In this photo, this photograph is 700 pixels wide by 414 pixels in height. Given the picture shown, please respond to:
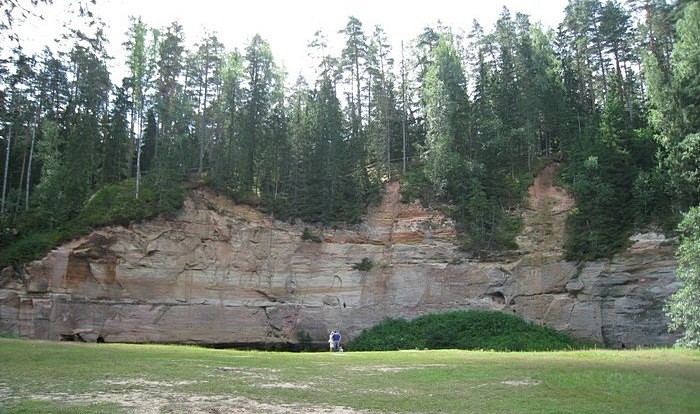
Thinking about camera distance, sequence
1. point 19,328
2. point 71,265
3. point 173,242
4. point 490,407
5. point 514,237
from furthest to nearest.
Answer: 1. point 514,237
2. point 173,242
3. point 71,265
4. point 19,328
5. point 490,407

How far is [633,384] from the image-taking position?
40.4 feet

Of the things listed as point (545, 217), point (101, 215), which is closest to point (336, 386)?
point (101, 215)

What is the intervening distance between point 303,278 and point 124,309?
12.6 meters

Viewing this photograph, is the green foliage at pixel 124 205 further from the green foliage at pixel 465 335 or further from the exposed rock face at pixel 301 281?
the green foliage at pixel 465 335

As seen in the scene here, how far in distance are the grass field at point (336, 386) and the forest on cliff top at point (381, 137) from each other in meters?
19.8

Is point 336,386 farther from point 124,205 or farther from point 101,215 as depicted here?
point 124,205

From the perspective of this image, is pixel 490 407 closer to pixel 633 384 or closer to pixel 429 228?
pixel 633 384

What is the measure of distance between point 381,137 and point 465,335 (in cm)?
2344

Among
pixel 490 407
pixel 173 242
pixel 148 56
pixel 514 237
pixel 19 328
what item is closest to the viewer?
pixel 490 407

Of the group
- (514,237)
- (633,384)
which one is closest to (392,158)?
(514,237)

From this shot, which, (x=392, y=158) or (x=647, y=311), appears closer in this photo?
(x=647, y=311)

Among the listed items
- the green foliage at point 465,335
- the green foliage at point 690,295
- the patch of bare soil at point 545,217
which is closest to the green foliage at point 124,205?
the green foliage at point 465,335

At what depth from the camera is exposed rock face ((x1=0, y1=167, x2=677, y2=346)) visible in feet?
109

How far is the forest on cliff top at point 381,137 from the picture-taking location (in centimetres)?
3684
